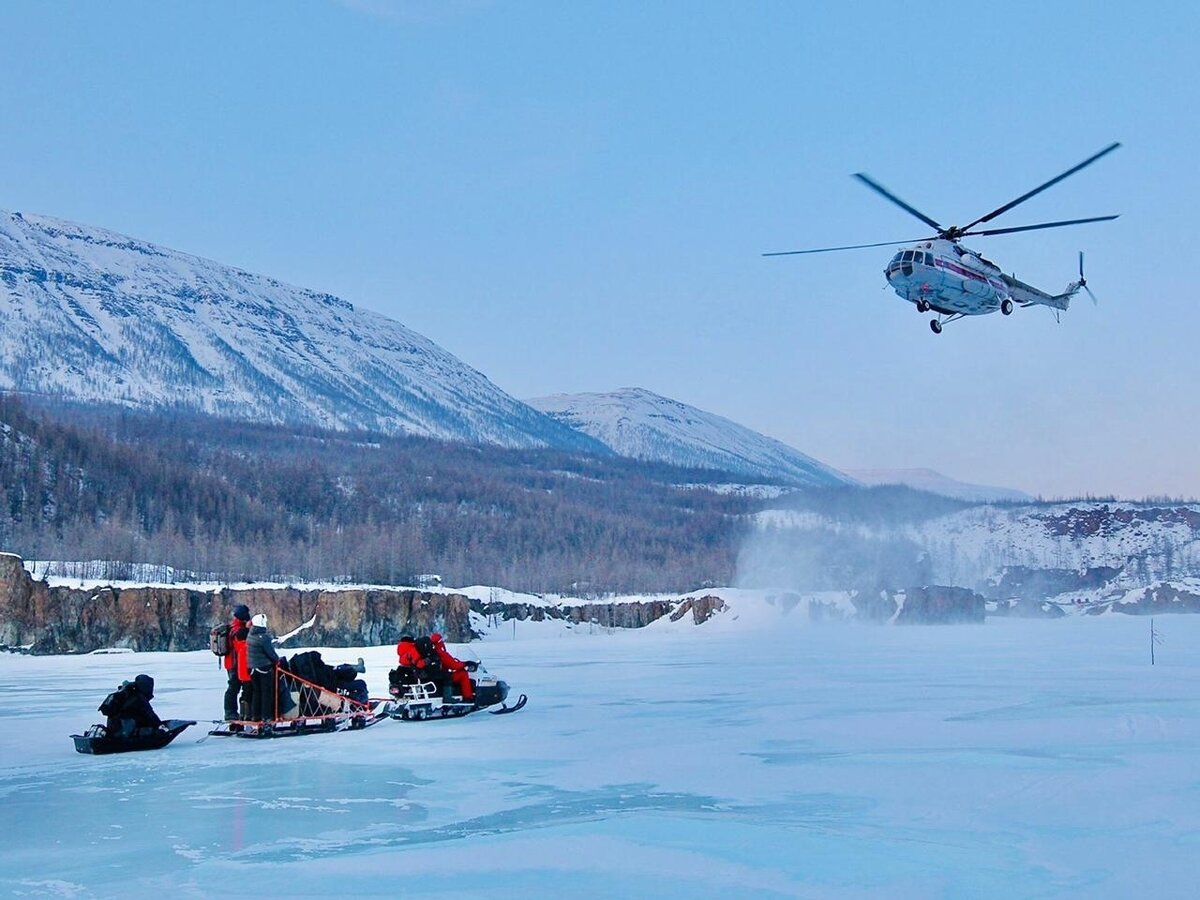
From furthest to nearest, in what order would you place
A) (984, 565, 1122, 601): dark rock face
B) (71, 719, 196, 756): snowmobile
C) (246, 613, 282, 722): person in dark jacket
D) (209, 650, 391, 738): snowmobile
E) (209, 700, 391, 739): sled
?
(984, 565, 1122, 601): dark rock face < (209, 650, 391, 738): snowmobile < (209, 700, 391, 739): sled < (246, 613, 282, 722): person in dark jacket < (71, 719, 196, 756): snowmobile

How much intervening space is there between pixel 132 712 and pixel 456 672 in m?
6.66

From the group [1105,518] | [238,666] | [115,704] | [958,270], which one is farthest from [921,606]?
[115,704]

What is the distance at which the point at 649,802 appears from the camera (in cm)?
1457

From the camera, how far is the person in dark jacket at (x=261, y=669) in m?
20.7

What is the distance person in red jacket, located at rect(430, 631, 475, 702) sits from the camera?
24.6 m

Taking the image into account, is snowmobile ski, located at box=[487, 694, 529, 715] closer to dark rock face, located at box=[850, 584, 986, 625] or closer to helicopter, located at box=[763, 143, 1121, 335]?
helicopter, located at box=[763, 143, 1121, 335]

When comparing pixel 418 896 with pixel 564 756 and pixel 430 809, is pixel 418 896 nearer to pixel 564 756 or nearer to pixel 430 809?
pixel 430 809

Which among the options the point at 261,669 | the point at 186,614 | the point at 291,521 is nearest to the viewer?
the point at 261,669

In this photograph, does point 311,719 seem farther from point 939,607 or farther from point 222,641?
point 939,607

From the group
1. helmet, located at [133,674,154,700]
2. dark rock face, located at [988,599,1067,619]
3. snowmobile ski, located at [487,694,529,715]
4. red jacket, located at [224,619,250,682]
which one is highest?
red jacket, located at [224,619,250,682]

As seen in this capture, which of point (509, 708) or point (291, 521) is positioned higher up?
point (291, 521)

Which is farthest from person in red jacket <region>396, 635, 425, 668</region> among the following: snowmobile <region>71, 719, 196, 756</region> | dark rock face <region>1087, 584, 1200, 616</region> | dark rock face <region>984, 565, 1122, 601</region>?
dark rock face <region>984, 565, 1122, 601</region>

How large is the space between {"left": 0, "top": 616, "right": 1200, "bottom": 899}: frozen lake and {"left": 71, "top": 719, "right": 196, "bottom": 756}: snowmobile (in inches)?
9.5

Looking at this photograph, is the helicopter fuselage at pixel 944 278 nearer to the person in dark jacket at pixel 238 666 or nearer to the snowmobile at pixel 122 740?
the person in dark jacket at pixel 238 666
